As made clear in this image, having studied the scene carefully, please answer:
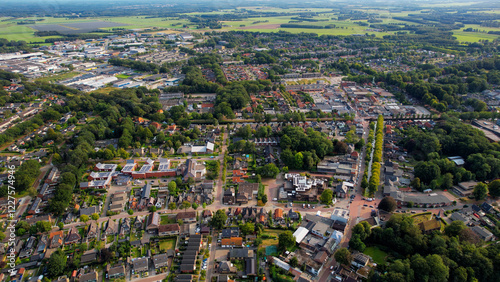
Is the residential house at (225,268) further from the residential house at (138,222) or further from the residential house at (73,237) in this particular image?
the residential house at (73,237)

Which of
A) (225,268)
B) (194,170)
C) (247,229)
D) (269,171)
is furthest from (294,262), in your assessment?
(194,170)

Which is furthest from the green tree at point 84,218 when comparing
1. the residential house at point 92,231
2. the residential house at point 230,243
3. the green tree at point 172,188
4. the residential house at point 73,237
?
the residential house at point 230,243

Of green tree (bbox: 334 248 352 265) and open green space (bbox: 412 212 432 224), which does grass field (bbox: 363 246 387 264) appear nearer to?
green tree (bbox: 334 248 352 265)

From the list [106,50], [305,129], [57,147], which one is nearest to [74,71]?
[106,50]

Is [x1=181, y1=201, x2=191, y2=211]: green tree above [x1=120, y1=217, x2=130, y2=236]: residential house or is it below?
above

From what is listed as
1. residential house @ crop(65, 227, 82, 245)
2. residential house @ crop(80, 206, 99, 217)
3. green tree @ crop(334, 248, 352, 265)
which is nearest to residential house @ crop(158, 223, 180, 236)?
residential house @ crop(65, 227, 82, 245)
